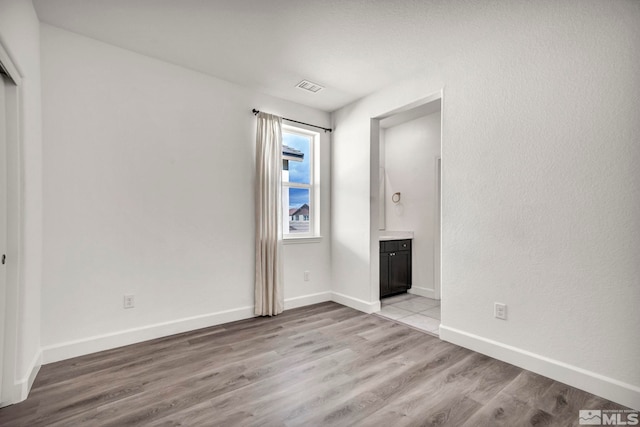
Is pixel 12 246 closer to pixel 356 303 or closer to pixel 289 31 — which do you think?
pixel 289 31

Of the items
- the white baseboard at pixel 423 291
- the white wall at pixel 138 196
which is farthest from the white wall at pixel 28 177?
the white baseboard at pixel 423 291

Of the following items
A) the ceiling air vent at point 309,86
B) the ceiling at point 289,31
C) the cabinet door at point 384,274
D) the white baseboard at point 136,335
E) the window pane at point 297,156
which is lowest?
the white baseboard at point 136,335

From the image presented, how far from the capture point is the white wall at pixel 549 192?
6.20 ft

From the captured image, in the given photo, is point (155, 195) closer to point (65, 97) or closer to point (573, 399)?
point (65, 97)

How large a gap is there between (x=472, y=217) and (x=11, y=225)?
3.31 meters

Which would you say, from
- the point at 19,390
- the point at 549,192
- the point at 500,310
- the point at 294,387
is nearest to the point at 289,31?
the point at 549,192

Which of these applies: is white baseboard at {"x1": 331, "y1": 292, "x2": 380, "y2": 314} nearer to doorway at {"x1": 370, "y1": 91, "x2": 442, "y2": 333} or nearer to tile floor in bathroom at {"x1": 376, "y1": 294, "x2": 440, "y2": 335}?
tile floor in bathroom at {"x1": 376, "y1": 294, "x2": 440, "y2": 335}

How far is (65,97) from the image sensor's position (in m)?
2.47

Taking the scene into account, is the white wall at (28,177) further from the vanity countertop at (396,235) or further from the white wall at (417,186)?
the white wall at (417,186)

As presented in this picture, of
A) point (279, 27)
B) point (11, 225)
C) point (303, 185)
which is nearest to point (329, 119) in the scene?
point (303, 185)

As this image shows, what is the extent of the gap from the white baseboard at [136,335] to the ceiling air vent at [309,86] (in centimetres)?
260

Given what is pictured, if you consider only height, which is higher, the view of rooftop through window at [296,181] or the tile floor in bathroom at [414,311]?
the view of rooftop through window at [296,181]

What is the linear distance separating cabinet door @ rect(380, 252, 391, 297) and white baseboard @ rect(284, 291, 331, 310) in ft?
2.51

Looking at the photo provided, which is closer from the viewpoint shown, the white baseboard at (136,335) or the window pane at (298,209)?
the white baseboard at (136,335)
